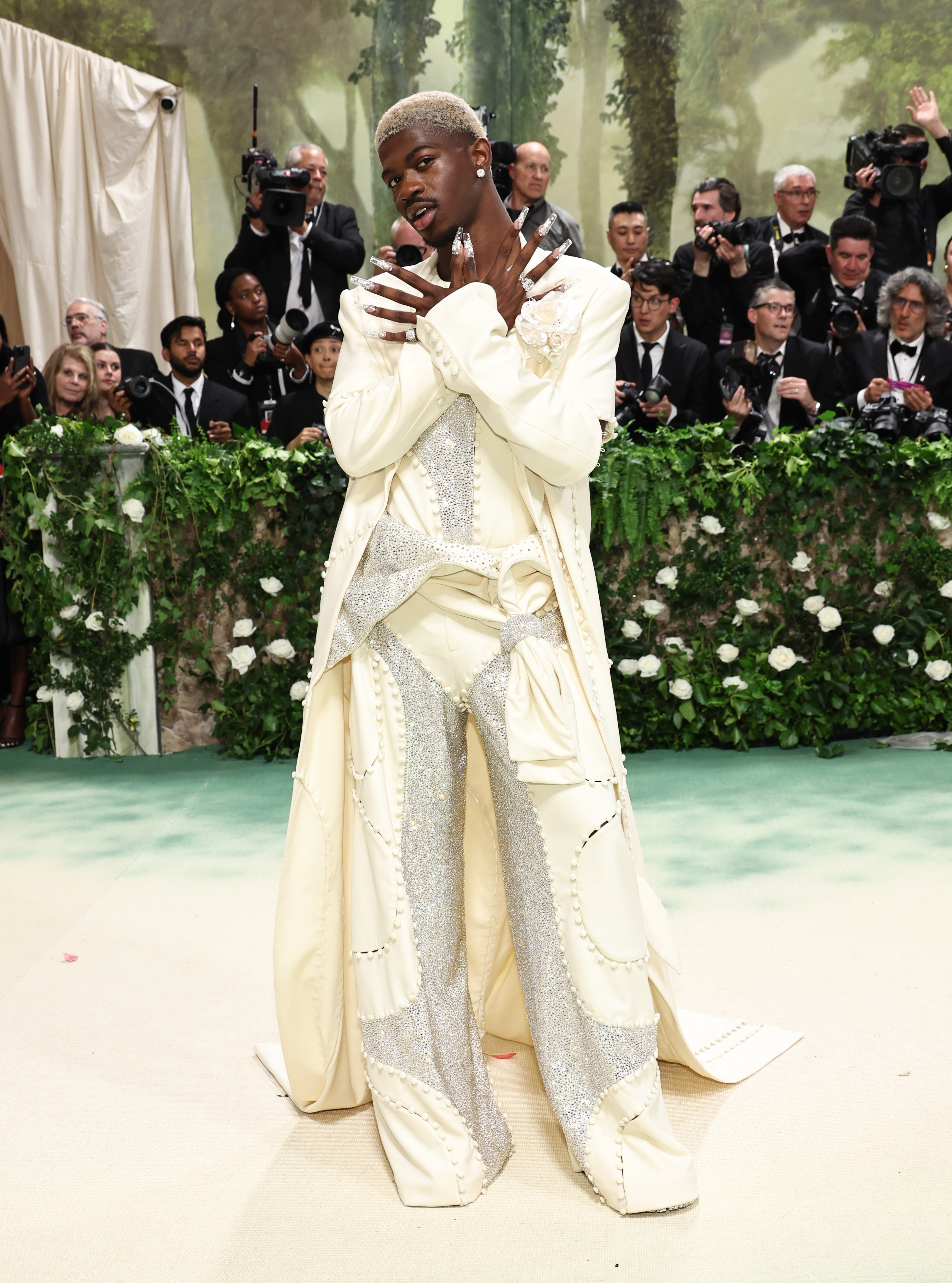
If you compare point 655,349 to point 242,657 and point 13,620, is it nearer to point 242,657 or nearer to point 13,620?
point 242,657

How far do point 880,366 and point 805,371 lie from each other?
354 millimetres

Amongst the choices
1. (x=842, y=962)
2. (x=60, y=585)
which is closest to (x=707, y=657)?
(x=842, y=962)

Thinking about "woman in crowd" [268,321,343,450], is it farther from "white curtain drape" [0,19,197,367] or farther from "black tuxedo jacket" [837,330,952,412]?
"white curtain drape" [0,19,197,367]

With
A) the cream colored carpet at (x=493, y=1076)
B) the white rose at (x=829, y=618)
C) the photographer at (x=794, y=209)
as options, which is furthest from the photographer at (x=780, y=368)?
the cream colored carpet at (x=493, y=1076)

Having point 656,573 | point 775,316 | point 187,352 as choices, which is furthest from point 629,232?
point 656,573

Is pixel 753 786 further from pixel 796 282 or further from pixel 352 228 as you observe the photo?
pixel 352 228

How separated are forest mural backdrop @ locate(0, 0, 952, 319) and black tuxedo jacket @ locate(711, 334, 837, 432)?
517 cm

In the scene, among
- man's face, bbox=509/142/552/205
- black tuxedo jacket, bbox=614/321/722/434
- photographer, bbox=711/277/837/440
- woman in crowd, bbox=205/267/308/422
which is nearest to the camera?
photographer, bbox=711/277/837/440

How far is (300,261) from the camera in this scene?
678 cm

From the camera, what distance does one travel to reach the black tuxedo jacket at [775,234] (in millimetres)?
6816

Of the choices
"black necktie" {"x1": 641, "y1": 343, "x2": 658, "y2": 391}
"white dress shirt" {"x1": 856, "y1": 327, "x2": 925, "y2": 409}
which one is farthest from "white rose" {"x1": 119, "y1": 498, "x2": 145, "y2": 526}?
"white dress shirt" {"x1": 856, "y1": 327, "x2": 925, "y2": 409}

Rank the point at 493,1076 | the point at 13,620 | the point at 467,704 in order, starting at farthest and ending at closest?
the point at 13,620 → the point at 493,1076 → the point at 467,704

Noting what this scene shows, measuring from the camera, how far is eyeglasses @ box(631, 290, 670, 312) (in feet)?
18.6

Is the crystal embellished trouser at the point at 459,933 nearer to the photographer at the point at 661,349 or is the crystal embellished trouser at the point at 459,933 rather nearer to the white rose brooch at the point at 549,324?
the white rose brooch at the point at 549,324
